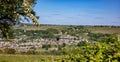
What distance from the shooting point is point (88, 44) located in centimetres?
Answer: 1005

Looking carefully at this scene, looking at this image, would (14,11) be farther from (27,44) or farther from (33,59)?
(27,44)

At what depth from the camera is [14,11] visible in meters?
30.0

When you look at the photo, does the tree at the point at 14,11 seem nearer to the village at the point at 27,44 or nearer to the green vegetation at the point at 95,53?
the green vegetation at the point at 95,53

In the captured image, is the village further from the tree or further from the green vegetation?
the green vegetation

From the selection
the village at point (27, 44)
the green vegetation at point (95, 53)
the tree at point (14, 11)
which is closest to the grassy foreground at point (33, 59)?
the green vegetation at point (95, 53)

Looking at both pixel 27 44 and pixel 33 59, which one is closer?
pixel 33 59

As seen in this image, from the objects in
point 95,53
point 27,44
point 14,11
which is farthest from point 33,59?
point 27,44

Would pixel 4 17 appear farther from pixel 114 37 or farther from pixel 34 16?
pixel 114 37

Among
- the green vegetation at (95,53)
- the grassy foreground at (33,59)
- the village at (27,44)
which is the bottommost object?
the village at (27,44)

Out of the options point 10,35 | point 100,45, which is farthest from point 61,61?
A: point 10,35

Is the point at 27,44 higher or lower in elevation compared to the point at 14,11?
lower

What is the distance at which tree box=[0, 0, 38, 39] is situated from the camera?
28.5 metres

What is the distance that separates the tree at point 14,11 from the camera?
28477mm

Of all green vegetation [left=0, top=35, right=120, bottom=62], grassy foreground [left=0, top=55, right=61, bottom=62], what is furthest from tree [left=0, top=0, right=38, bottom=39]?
green vegetation [left=0, top=35, right=120, bottom=62]
